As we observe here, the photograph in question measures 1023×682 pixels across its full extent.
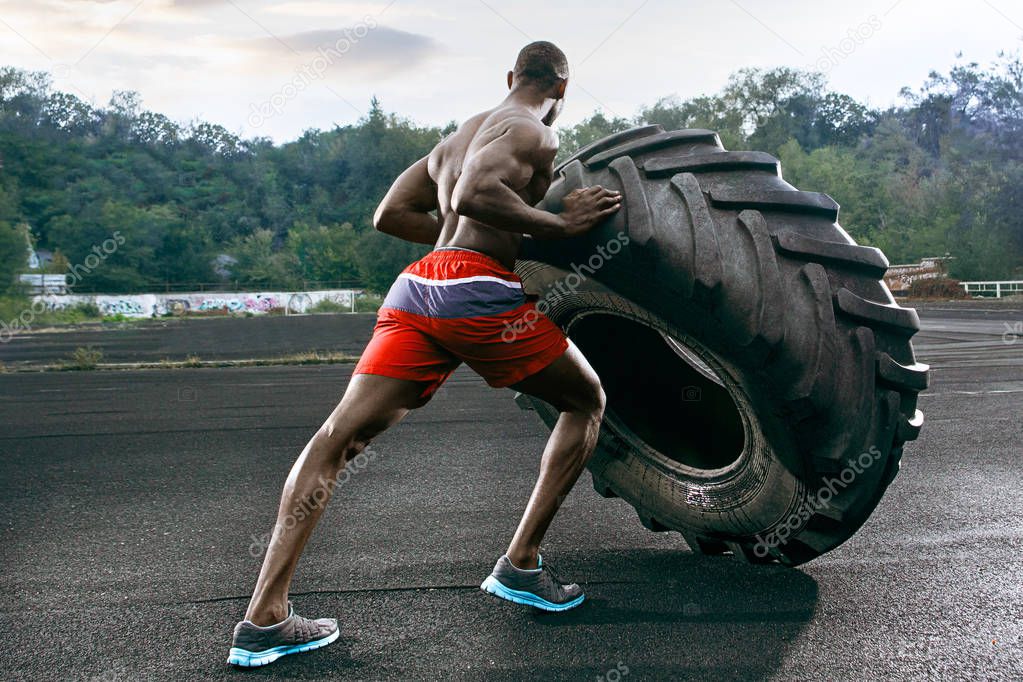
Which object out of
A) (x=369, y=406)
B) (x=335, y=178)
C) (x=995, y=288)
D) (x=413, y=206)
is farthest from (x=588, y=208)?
(x=335, y=178)

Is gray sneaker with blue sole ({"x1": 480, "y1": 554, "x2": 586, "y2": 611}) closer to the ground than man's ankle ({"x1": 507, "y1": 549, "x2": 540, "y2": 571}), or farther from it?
closer to the ground

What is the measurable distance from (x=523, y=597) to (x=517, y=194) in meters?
1.39

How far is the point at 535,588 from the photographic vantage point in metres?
2.90

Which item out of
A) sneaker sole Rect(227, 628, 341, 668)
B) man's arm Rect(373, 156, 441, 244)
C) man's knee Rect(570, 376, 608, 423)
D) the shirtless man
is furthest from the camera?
man's arm Rect(373, 156, 441, 244)

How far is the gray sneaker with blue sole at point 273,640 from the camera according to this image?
99.0 inches

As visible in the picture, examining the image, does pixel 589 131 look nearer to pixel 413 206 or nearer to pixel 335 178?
pixel 335 178

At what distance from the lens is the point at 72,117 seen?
305 ft

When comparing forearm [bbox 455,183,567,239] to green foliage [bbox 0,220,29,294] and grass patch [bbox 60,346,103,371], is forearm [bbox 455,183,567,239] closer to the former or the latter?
grass patch [bbox 60,346,103,371]

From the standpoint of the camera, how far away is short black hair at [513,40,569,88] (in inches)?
115

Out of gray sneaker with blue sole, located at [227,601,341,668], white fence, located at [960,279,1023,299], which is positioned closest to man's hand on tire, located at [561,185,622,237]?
gray sneaker with blue sole, located at [227,601,341,668]

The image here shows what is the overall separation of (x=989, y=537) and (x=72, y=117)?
10622 centimetres

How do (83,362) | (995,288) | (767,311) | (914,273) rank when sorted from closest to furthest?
(767,311) < (83,362) < (995,288) < (914,273)

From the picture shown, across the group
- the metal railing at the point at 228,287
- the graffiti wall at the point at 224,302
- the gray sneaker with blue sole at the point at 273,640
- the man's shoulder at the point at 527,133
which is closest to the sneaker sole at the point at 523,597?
the gray sneaker with blue sole at the point at 273,640

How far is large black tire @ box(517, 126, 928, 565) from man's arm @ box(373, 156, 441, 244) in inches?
16.8
